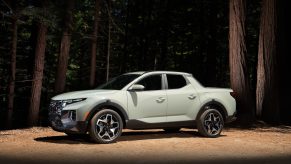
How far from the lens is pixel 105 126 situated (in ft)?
37.2

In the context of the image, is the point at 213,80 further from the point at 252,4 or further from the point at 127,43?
the point at 127,43

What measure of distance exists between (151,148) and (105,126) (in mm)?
1244

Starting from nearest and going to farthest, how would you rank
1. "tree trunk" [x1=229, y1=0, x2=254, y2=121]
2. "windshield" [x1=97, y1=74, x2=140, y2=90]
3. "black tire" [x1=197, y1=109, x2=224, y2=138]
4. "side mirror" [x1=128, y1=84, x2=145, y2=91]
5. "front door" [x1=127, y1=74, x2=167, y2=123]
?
"side mirror" [x1=128, y1=84, x2=145, y2=91], "front door" [x1=127, y1=74, x2=167, y2=123], "windshield" [x1=97, y1=74, x2=140, y2=90], "black tire" [x1=197, y1=109, x2=224, y2=138], "tree trunk" [x1=229, y1=0, x2=254, y2=121]

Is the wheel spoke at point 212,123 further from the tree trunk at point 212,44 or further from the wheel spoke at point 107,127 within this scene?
the tree trunk at point 212,44

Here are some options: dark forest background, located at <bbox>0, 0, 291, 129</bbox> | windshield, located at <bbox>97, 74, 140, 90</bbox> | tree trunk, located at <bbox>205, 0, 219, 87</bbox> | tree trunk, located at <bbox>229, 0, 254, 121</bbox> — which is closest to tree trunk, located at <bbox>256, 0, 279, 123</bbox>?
dark forest background, located at <bbox>0, 0, 291, 129</bbox>

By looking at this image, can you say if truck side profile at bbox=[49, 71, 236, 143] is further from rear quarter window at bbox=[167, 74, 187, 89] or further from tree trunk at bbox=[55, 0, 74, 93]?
tree trunk at bbox=[55, 0, 74, 93]

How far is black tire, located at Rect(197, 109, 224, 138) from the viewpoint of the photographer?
12.8 metres

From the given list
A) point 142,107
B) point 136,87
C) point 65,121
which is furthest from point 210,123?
point 65,121

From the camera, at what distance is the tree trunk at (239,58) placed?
56.6 feet

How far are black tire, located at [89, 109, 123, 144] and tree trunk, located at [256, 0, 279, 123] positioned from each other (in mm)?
7857

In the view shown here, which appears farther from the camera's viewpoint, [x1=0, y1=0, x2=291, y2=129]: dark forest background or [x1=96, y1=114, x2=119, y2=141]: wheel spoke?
[x1=0, y1=0, x2=291, y2=129]: dark forest background

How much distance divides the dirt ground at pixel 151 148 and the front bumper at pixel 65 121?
37 centimetres

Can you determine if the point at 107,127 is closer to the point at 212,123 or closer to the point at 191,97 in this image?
the point at 191,97

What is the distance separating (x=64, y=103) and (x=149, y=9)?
27179 millimetres
